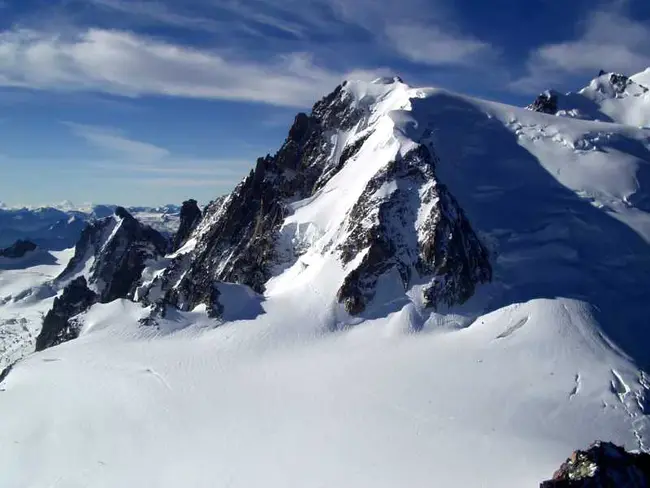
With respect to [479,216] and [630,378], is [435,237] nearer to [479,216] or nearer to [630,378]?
[479,216]

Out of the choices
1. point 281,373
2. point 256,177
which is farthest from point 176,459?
point 256,177

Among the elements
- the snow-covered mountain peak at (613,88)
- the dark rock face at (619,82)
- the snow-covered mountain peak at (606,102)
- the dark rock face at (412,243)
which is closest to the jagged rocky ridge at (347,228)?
the dark rock face at (412,243)

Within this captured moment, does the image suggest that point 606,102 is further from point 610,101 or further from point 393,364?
point 393,364

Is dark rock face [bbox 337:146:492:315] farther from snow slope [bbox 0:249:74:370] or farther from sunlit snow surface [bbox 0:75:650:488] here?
snow slope [bbox 0:249:74:370]

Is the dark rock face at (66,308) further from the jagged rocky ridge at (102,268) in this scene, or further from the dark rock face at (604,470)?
the dark rock face at (604,470)

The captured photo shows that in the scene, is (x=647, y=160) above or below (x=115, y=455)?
above

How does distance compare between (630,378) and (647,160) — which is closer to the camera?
(630,378)

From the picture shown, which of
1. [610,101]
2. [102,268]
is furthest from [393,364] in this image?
[102,268]

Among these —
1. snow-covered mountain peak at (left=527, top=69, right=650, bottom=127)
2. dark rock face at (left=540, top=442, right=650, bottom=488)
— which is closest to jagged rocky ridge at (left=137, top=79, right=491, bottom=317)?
snow-covered mountain peak at (left=527, top=69, right=650, bottom=127)

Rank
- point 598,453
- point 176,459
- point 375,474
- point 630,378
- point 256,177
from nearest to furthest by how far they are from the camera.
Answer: point 598,453, point 375,474, point 176,459, point 630,378, point 256,177

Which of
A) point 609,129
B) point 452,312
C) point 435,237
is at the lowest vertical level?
point 452,312
